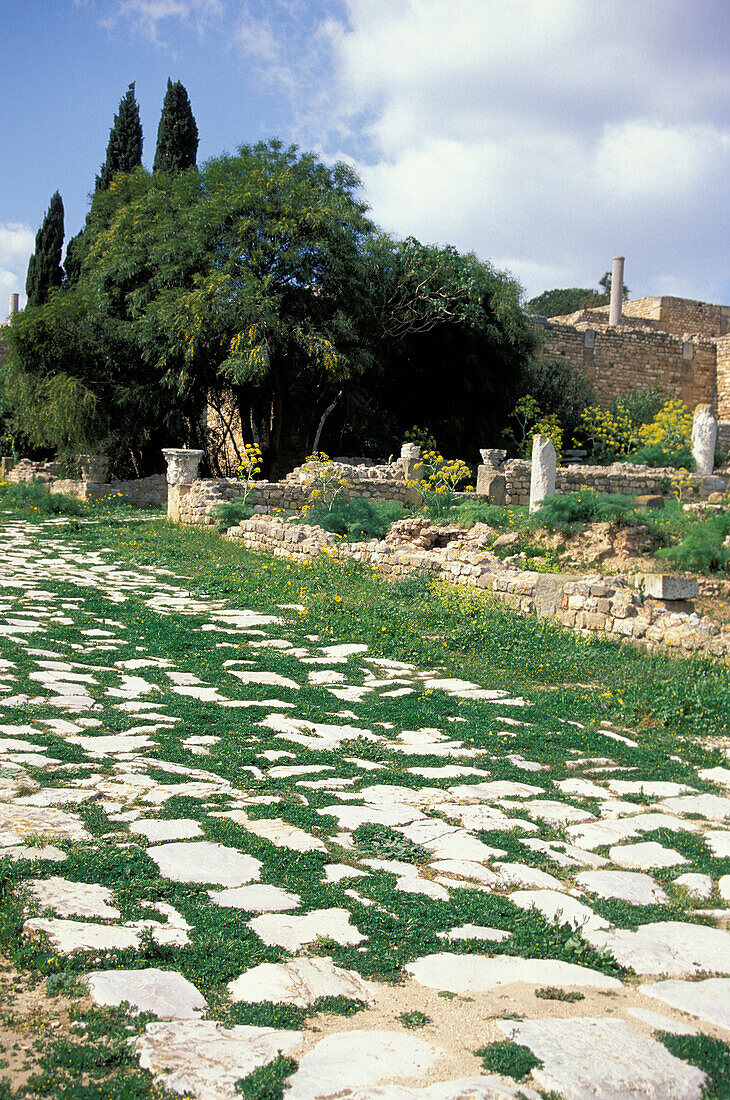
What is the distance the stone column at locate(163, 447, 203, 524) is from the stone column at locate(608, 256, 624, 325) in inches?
852

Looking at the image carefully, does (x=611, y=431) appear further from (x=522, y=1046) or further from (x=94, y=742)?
(x=522, y=1046)

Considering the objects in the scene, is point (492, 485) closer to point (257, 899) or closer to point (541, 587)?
point (541, 587)

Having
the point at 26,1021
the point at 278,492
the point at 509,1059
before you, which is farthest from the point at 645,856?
the point at 278,492

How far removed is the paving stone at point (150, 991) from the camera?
7.18 ft

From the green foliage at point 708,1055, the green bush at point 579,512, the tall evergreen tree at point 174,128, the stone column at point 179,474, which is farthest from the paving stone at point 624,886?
the tall evergreen tree at point 174,128

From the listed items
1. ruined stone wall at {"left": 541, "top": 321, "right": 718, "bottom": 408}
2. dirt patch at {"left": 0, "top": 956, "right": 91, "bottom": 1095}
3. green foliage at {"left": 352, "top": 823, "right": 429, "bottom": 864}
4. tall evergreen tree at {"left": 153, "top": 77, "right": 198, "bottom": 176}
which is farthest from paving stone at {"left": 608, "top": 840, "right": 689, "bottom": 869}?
ruined stone wall at {"left": 541, "top": 321, "right": 718, "bottom": 408}

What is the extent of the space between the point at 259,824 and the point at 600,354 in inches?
1100

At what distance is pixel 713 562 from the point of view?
1207cm

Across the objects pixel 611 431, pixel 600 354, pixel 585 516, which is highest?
pixel 600 354

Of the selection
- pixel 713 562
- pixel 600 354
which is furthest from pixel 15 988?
pixel 600 354

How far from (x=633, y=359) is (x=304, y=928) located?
29.5m

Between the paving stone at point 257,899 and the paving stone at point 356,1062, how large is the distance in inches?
28.1

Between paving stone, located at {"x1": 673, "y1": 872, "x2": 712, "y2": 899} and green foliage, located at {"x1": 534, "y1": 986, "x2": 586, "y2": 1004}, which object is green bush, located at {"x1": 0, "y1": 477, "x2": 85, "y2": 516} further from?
green foliage, located at {"x1": 534, "y1": 986, "x2": 586, "y2": 1004}

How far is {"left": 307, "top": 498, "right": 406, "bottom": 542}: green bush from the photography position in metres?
13.3
